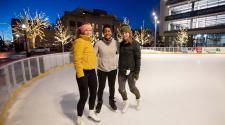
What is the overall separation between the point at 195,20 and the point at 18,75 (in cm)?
4003

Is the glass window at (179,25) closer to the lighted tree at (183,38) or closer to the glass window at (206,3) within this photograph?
the lighted tree at (183,38)

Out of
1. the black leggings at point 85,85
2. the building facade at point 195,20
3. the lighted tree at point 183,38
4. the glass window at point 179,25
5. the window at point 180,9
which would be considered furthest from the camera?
the glass window at point 179,25

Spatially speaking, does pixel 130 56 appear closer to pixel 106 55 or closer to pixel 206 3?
pixel 106 55

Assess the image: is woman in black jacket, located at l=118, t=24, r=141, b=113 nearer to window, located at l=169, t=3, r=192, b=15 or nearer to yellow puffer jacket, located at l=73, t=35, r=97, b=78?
yellow puffer jacket, located at l=73, t=35, r=97, b=78

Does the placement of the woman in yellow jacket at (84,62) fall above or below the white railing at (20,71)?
above

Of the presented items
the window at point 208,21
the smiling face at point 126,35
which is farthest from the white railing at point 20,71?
the window at point 208,21

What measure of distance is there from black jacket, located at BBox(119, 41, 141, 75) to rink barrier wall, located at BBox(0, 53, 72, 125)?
2.34 meters

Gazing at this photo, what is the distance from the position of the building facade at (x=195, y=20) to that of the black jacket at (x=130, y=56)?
3442 cm

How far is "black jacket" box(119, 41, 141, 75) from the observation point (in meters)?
3.26

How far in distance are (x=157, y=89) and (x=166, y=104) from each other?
1.30 meters

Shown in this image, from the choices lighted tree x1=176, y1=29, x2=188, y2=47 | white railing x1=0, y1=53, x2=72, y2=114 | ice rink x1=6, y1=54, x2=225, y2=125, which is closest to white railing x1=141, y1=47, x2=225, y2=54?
lighted tree x1=176, y1=29, x2=188, y2=47

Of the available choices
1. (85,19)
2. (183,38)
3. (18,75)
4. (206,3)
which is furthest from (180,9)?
(18,75)

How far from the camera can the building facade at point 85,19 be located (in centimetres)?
4834

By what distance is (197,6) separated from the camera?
3825cm
